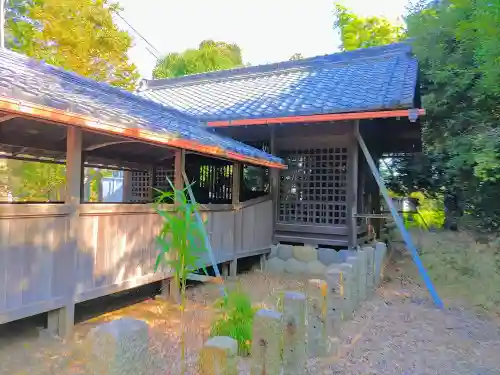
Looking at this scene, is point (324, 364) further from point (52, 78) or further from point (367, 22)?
point (367, 22)

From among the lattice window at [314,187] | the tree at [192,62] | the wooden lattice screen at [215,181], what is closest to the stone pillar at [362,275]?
the lattice window at [314,187]

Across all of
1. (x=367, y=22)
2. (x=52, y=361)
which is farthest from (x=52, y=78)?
(x=367, y=22)

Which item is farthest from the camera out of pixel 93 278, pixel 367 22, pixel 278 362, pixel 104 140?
pixel 367 22

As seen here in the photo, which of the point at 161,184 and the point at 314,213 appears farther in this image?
the point at 161,184

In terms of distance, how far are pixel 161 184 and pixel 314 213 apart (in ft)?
12.7

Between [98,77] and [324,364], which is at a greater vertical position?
[98,77]

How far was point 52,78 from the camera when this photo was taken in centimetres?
490

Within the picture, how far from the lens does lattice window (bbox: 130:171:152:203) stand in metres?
9.96

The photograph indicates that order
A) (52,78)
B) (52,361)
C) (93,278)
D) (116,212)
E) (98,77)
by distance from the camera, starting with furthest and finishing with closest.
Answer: (98,77) < (52,78) < (116,212) < (93,278) < (52,361)

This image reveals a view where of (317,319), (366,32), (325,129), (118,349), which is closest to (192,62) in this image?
(366,32)

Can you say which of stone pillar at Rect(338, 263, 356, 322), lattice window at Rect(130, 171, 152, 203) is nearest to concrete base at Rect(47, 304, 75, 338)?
stone pillar at Rect(338, 263, 356, 322)

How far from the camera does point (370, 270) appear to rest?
239 inches

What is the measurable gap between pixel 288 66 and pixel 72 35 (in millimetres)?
6389

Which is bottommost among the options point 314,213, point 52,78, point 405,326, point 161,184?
point 405,326
